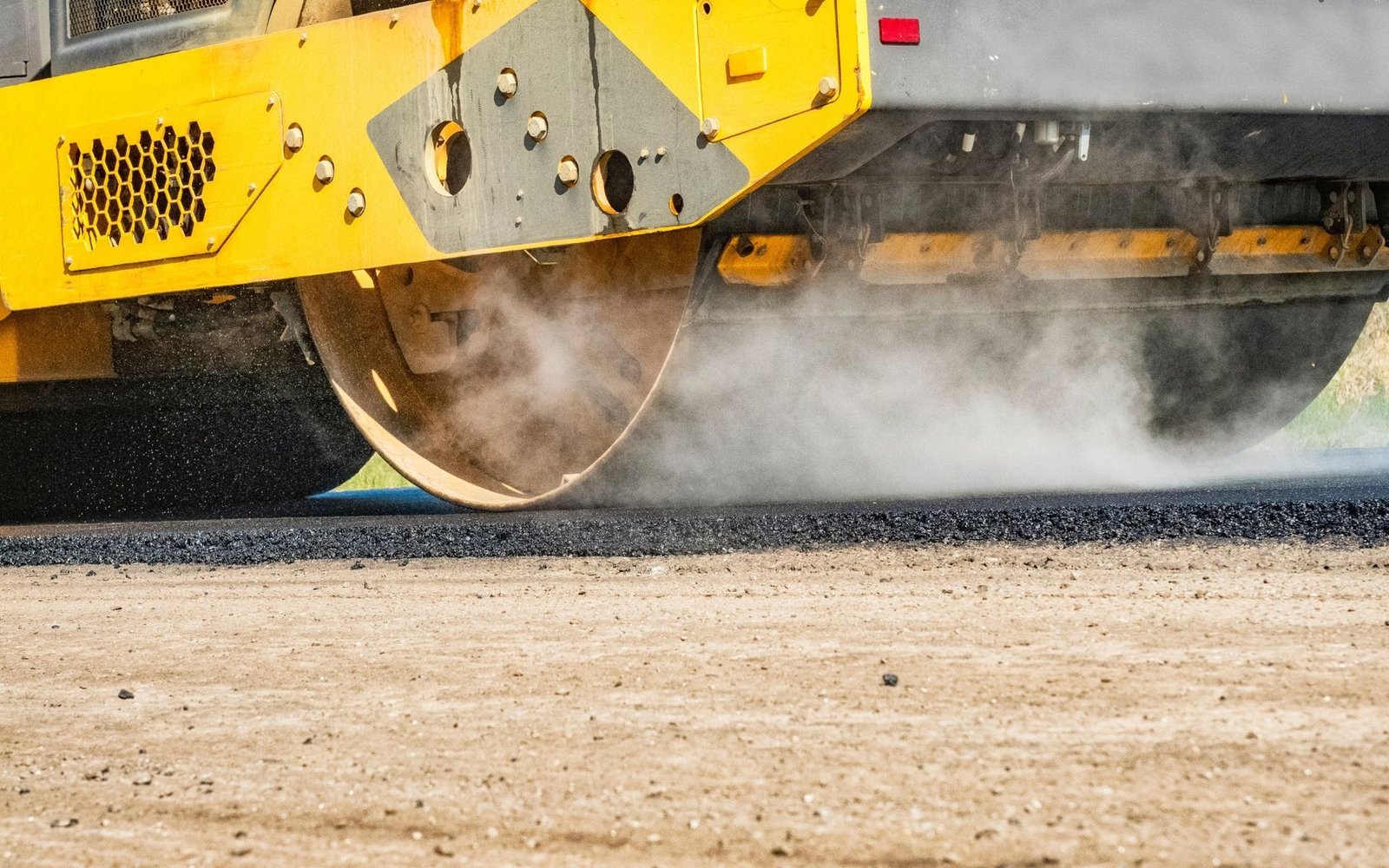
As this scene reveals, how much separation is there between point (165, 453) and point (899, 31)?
13.5ft

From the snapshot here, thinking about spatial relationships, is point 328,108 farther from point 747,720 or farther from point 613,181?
point 747,720

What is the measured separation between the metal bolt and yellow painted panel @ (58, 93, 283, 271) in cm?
100

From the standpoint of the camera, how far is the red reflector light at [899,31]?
360cm

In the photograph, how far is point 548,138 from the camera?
4.20 meters

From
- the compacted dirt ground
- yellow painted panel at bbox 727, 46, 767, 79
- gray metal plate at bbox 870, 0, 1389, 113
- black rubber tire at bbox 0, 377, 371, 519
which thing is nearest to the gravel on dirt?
the compacted dirt ground

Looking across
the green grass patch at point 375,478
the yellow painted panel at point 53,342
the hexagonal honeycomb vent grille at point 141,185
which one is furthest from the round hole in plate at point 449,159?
the green grass patch at point 375,478

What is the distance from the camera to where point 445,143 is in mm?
4480

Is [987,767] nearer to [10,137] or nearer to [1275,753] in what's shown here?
[1275,753]

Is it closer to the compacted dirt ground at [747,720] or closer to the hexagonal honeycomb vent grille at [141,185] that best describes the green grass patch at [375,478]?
the hexagonal honeycomb vent grille at [141,185]

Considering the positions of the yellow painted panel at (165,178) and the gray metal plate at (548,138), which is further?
the yellow painted panel at (165,178)

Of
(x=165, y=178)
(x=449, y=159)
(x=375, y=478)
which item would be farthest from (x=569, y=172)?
(x=375, y=478)

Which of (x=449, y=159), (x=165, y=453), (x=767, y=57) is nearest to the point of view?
(x=767, y=57)

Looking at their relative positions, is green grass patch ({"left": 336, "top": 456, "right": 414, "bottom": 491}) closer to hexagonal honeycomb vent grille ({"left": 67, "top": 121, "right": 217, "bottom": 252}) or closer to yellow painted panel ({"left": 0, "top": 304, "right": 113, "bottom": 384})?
yellow painted panel ({"left": 0, "top": 304, "right": 113, "bottom": 384})

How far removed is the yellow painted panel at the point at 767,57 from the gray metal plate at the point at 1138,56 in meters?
0.13
